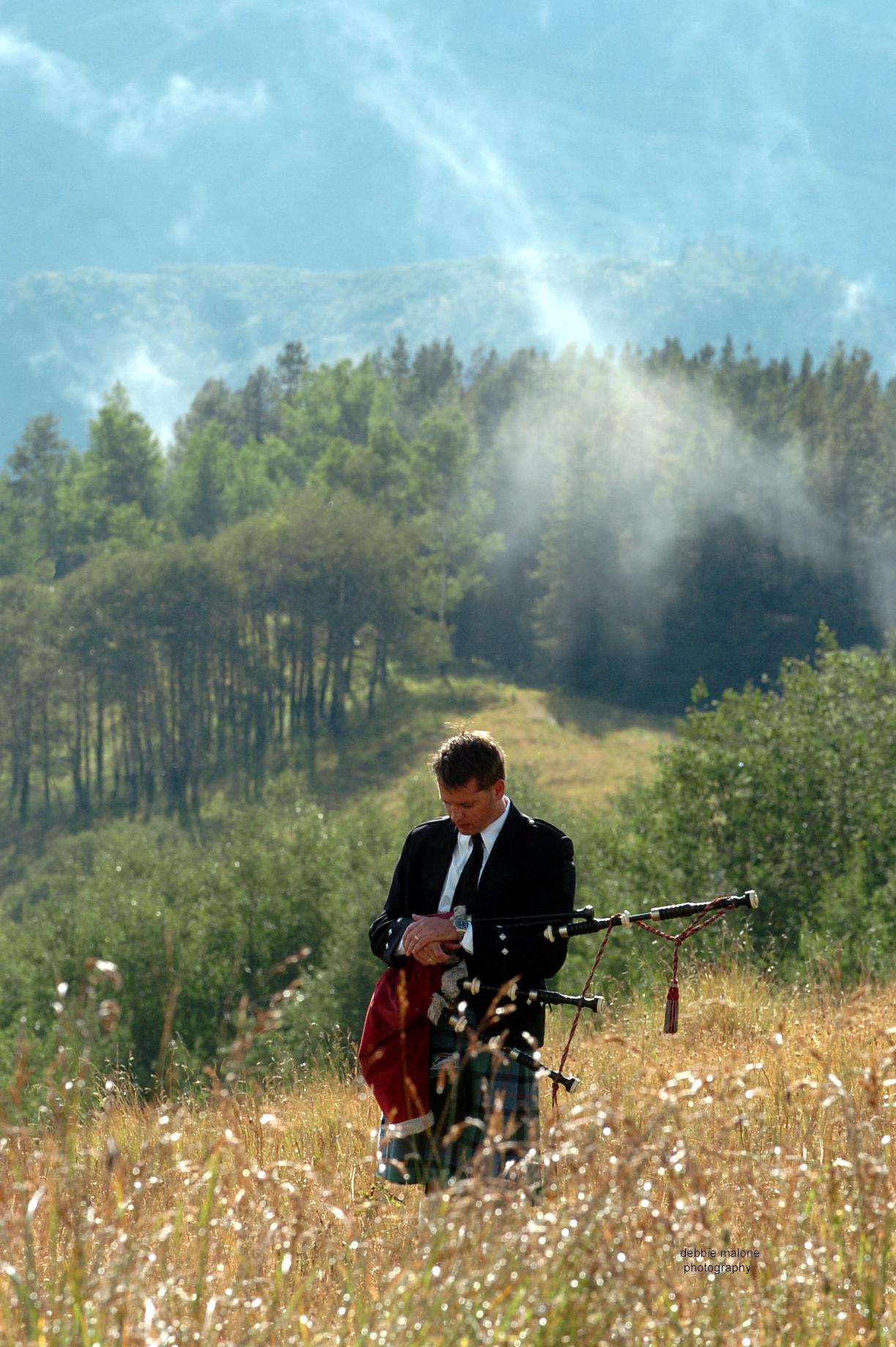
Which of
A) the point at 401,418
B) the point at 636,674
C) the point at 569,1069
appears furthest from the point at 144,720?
the point at 569,1069

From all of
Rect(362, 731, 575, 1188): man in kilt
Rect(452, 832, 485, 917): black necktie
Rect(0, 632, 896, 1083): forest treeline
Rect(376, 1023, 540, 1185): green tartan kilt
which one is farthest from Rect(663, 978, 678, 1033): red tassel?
Rect(0, 632, 896, 1083): forest treeline

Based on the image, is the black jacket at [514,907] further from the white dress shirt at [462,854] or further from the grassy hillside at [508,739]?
the grassy hillside at [508,739]

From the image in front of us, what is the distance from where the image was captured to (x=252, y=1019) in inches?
140

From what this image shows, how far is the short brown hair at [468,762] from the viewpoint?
191 inches

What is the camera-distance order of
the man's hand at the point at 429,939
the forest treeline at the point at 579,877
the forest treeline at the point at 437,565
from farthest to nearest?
the forest treeline at the point at 437,565
the forest treeline at the point at 579,877
the man's hand at the point at 429,939

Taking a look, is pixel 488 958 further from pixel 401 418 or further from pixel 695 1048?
pixel 401 418

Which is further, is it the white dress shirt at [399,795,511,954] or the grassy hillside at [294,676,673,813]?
the grassy hillside at [294,676,673,813]

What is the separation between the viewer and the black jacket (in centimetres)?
481

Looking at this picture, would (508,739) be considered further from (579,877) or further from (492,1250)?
(492,1250)

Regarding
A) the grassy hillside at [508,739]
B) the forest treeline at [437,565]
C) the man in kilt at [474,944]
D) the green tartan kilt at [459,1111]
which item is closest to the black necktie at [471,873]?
the man in kilt at [474,944]

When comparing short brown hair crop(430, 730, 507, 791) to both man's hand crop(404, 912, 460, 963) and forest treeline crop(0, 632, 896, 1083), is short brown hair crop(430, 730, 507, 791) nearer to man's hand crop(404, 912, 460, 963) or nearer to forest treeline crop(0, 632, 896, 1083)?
man's hand crop(404, 912, 460, 963)

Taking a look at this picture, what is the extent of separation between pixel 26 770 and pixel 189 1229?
266 ft

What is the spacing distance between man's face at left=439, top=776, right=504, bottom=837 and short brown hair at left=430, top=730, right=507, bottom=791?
0.02 meters

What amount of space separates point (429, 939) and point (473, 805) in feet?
1.71
